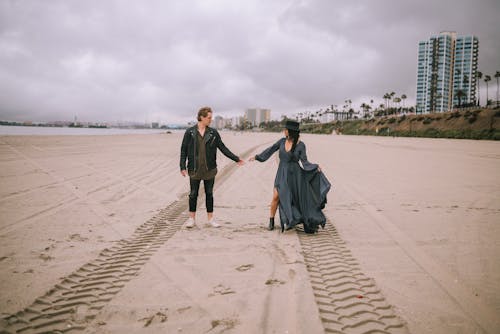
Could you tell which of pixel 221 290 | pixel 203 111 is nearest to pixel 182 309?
pixel 221 290

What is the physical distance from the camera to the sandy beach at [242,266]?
106 inches

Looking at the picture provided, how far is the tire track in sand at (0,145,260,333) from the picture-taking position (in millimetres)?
2617

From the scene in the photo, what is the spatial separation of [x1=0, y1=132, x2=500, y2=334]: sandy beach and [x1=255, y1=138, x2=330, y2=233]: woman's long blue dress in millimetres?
306

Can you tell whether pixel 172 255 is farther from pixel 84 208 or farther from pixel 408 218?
pixel 408 218

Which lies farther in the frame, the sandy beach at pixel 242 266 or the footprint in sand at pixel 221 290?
the footprint in sand at pixel 221 290

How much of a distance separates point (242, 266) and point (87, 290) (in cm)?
168

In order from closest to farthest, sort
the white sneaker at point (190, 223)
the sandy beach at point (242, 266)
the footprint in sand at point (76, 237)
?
1. the sandy beach at point (242, 266)
2. the footprint in sand at point (76, 237)
3. the white sneaker at point (190, 223)

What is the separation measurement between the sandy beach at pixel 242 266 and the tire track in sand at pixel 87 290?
15 mm

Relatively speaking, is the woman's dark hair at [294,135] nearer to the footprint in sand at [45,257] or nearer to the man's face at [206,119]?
the man's face at [206,119]

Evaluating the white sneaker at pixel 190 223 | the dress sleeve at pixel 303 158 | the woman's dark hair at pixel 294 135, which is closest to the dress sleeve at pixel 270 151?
the woman's dark hair at pixel 294 135

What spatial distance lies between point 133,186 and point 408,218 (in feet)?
23.0

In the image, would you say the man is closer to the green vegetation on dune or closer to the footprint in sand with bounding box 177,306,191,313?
the footprint in sand with bounding box 177,306,191,313

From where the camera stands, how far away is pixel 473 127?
5559cm

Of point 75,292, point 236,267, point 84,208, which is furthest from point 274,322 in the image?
point 84,208
